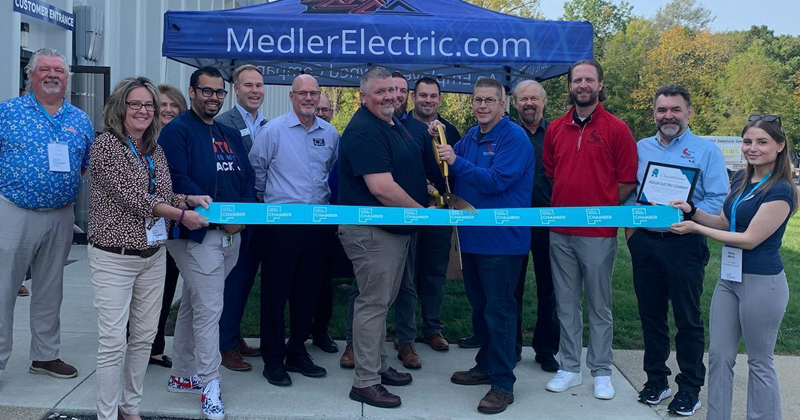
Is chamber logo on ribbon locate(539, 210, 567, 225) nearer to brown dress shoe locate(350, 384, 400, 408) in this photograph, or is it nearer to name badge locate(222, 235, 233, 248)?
brown dress shoe locate(350, 384, 400, 408)

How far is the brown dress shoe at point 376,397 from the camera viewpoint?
14.6 ft

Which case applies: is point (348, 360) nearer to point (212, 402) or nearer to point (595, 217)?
point (212, 402)

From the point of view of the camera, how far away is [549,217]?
14.6 ft

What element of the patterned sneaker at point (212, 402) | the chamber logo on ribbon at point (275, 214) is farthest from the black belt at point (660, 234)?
the patterned sneaker at point (212, 402)

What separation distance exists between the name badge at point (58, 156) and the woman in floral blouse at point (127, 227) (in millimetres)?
809

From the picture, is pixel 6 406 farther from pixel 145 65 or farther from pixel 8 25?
pixel 145 65

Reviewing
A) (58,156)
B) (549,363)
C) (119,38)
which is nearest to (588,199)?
(549,363)

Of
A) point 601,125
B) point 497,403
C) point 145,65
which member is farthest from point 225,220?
point 145,65

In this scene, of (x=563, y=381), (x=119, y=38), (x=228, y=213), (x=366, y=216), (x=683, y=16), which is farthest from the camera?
(x=683, y=16)

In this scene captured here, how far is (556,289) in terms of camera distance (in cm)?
491

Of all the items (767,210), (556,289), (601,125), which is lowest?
(556,289)

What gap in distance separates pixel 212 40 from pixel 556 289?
3.64 metres

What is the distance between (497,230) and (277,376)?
72.9 inches

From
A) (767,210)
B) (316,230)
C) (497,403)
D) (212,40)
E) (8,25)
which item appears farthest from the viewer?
(8,25)
